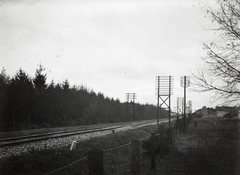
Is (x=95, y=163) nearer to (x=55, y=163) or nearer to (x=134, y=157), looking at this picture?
(x=134, y=157)

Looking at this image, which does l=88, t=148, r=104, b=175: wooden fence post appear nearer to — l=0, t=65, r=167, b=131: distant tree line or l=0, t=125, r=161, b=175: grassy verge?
l=0, t=125, r=161, b=175: grassy verge

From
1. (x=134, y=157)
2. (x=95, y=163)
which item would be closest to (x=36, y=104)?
(x=134, y=157)

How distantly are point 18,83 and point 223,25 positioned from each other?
2995 cm

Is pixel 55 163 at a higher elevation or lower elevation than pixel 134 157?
lower

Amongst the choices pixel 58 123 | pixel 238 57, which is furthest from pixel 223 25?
pixel 58 123

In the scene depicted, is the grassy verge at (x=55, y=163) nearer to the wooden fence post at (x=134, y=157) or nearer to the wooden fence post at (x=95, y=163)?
the wooden fence post at (x=134, y=157)

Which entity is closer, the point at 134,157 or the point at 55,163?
the point at 134,157

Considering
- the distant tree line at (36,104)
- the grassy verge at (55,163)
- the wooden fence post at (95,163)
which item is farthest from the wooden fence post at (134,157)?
the distant tree line at (36,104)

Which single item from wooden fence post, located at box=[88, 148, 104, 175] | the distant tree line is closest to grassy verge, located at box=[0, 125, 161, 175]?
wooden fence post, located at box=[88, 148, 104, 175]

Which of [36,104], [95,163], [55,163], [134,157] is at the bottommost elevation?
[55,163]

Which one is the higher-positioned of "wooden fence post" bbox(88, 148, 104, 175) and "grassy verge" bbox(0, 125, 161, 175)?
"wooden fence post" bbox(88, 148, 104, 175)

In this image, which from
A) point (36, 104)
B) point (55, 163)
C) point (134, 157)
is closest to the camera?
point (134, 157)

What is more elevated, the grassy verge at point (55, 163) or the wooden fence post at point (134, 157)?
the wooden fence post at point (134, 157)

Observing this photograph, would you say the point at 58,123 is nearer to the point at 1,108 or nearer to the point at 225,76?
the point at 1,108
